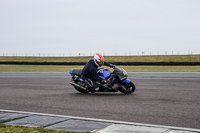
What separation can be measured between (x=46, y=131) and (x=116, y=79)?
257 inches

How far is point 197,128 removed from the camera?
525 centimetres

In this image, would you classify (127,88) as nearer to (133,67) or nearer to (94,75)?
(94,75)

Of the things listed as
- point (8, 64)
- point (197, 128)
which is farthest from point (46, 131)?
point (8, 64)

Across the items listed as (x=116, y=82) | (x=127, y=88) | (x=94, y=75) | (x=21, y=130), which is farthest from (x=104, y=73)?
(x=21, y=130)

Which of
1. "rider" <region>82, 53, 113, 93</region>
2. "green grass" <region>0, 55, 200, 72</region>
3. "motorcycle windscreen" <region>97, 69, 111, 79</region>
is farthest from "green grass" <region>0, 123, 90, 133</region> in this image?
"green grass" <region>0, 55, 200, 72</region>

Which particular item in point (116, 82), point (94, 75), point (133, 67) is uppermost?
point (94, 75)

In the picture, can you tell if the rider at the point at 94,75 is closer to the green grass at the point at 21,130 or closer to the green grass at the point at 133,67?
the green grass at the point at 21,130

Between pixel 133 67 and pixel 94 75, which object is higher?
pixel 94 75

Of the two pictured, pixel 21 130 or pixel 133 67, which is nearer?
pixel 21 130

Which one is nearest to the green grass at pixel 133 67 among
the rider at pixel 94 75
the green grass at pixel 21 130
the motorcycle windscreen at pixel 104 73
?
the motorcycle windscreen at pixel 104 73

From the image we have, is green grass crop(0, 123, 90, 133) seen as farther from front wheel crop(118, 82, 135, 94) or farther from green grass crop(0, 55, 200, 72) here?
green grass crop(0, 55, 200, 72)

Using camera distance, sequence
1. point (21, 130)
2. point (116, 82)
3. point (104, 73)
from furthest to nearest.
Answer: point (104, 73) → point (116, 82) → point (21, 130)

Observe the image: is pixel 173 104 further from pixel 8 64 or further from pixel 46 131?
pixel 8 64

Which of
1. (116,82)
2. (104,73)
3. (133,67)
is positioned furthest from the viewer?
(133,67)
